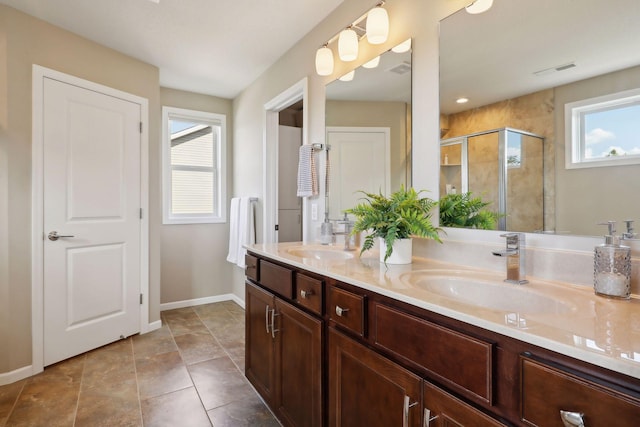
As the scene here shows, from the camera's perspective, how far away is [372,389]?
3.42 feet

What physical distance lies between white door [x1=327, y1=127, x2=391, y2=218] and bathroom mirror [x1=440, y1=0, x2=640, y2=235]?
19.0 inches

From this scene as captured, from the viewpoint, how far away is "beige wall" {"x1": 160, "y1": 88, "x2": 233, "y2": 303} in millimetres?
3604

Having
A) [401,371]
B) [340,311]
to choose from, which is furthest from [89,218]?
[401,371]

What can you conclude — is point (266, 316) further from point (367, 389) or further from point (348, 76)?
point (348, 76)

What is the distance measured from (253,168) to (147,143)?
3.19 ft

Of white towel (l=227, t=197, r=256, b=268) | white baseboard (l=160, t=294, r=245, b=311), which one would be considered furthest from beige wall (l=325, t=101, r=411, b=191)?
white baseboard (l=160, t=294, r=245, b=311)

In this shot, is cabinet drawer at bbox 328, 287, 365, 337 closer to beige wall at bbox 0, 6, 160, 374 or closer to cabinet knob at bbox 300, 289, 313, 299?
cabinet knob at bbox 300, 289, 313, 299

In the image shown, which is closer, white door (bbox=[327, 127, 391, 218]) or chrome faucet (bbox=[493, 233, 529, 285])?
chrome faucet (bbox=[493, 233, 529, 285])

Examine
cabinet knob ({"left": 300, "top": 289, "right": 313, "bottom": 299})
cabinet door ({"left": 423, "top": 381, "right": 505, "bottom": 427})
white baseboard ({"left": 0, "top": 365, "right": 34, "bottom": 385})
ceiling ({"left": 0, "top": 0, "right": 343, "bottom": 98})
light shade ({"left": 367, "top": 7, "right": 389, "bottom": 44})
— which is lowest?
white baseboard ({"left": 0, "top": 365, "right": 34, "bottom": 385})

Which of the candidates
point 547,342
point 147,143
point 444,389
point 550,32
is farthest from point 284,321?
point 147,143

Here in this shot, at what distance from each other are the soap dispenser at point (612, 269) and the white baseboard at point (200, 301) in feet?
10.7

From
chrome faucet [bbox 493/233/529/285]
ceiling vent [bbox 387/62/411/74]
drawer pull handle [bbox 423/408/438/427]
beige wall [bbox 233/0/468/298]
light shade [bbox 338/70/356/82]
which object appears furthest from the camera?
light shade [bbox 338/70/356/82]

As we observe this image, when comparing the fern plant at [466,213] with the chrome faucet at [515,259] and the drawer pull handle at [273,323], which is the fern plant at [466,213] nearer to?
the chrome faucet at [515,259]

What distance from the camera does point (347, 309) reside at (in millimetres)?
1150
